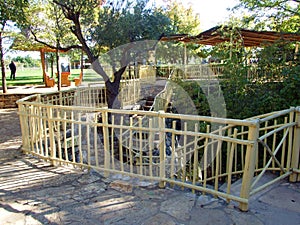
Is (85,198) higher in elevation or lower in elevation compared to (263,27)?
lower

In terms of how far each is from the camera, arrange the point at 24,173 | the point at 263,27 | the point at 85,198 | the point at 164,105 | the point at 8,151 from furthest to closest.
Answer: the point at 263,27, the point at 164,105, the point at 8,151, the point at 24,173, the point at 85,198

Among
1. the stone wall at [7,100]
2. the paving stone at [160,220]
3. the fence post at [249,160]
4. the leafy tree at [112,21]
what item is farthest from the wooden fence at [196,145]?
the stone wall at [7,100]

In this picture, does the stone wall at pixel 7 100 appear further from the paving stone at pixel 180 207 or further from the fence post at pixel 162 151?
the paving stone at pixel 180 207

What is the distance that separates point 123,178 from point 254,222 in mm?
1564

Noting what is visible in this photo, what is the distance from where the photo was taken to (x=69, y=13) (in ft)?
19.3

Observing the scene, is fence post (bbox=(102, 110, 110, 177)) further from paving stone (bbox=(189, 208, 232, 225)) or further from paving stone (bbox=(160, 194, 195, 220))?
paving stone (bbox=(189, 208, 232, 225))

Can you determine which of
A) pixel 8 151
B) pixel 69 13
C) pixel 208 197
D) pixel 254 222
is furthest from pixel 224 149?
pixel 69 13

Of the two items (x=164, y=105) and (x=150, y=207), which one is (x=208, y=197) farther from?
(x=164, y=105)

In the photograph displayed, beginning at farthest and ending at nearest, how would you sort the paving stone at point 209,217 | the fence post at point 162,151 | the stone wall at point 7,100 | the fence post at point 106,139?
the stone wall at point 7,100 → the fence post at point 106,139 → the fence post at point 162,151 → the paving stone at point 209,217

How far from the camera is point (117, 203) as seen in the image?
2.41 metres

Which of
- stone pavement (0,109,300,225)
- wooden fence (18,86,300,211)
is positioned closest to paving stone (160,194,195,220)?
stone pavement (0,109,300,225)

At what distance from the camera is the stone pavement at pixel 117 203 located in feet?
7.00

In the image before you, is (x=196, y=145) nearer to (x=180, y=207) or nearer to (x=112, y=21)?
(x=180, y=207)

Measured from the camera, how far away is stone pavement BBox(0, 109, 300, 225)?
213 cm
